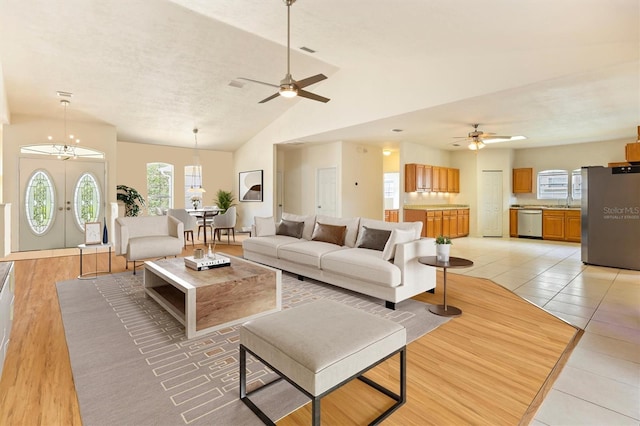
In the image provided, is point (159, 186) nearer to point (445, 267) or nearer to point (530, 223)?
point (445, 267)

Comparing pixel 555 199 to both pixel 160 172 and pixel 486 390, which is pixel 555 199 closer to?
pixel 486 390

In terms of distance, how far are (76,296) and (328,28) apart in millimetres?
4528

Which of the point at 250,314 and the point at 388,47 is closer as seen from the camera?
the point at 250,314

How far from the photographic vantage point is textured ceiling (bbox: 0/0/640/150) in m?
3.37

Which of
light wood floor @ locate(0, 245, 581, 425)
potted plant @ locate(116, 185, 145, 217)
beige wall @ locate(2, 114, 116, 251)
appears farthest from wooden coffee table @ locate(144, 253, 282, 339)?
potted plant @ locate(116, 185, 145, 217)

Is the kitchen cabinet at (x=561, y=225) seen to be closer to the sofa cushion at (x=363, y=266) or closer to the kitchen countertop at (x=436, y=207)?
the kitchen countertop at (x=436, y=207)

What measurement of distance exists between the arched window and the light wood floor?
736cm

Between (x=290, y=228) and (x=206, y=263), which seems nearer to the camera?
(x=206, y=263)

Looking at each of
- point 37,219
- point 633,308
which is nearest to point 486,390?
point 633,308

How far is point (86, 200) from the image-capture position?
760cm

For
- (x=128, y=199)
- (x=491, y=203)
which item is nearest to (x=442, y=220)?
(x=491, y=203)

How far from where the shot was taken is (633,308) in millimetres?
3496

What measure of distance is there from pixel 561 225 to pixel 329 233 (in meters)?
7.38

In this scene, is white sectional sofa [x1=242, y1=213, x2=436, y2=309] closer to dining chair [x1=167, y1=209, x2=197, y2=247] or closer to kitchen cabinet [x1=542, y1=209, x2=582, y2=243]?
dining chair [x1=167, y1=209, x2=197, y2=247]
